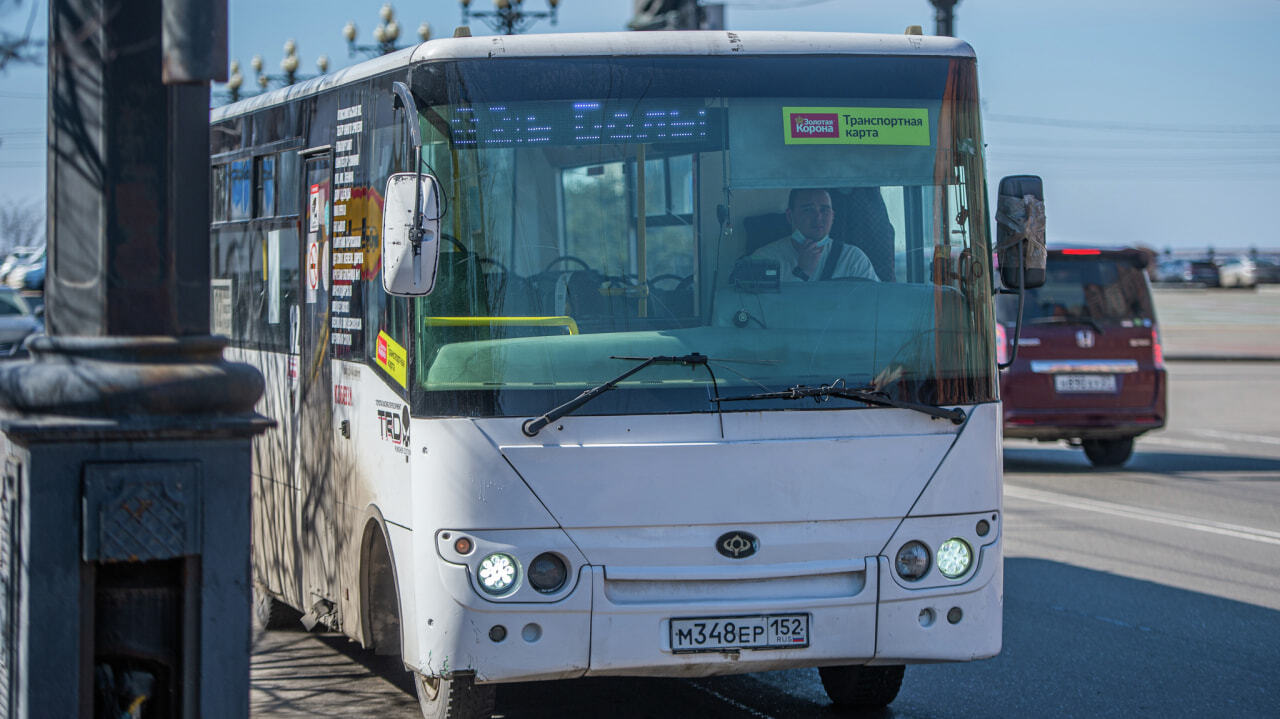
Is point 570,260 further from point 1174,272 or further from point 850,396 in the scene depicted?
point 1174,272

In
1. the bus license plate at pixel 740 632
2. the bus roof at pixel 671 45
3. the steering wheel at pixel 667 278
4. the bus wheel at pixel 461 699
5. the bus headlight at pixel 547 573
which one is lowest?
the bus wheel at pixel 461 699

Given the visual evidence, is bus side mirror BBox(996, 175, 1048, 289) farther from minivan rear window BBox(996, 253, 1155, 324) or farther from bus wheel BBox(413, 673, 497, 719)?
minivan rear window BBox(996, 253, 1155, 324)

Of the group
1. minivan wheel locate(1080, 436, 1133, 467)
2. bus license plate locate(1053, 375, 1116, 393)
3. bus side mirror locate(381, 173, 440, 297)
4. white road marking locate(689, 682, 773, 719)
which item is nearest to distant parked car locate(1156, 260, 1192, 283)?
minivan wheel locate(1080, 436, 1133, 467)

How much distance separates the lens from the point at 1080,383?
1418 cm

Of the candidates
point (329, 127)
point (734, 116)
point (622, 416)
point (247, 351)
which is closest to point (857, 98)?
point (734, 116)

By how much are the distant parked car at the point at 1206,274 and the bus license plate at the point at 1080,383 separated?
65.1 m

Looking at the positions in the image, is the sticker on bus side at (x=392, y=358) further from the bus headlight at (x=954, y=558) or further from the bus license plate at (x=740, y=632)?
the bus headlight at (x=954, y=558)

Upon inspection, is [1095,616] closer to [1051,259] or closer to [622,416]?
[622,416]

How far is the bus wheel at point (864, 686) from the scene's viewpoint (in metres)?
6.16

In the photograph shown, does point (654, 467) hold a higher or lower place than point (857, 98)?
lower

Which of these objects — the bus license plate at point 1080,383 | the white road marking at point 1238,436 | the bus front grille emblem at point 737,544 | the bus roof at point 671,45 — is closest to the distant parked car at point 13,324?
the bus license plate at point 1080,383

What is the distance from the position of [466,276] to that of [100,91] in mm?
1858

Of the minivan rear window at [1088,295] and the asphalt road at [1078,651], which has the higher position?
the minivan rear window at [1088,295]

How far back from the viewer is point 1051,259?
1419 centimetres
